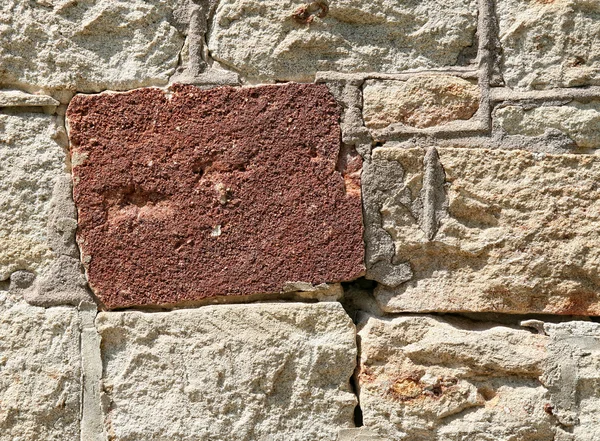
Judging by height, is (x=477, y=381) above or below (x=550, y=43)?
below

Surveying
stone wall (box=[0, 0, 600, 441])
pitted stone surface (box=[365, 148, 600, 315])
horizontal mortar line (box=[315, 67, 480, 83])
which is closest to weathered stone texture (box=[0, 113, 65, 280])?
stone wall (box=[0, 0, 600, 441])

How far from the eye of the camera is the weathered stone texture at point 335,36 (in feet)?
5.33

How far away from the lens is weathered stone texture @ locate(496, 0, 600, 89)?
161 centimetres

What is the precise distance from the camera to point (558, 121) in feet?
5.28

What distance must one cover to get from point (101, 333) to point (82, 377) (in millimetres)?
112

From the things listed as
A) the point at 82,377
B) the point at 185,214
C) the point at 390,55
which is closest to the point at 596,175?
the point at 390,55

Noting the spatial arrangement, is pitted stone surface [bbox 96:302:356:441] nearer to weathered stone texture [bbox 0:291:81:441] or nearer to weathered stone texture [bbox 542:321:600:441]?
weathered stone texture [bbox 0:291:81:441]

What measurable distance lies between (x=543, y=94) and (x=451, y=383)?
0.71m

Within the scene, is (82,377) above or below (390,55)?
below

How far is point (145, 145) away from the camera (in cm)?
160

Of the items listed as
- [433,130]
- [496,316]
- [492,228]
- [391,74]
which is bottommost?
[496,316]

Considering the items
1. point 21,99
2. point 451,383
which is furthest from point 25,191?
point 451,383

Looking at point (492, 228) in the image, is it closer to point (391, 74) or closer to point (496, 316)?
point (496, 316)

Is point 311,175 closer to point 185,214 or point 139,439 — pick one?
point 185,214
